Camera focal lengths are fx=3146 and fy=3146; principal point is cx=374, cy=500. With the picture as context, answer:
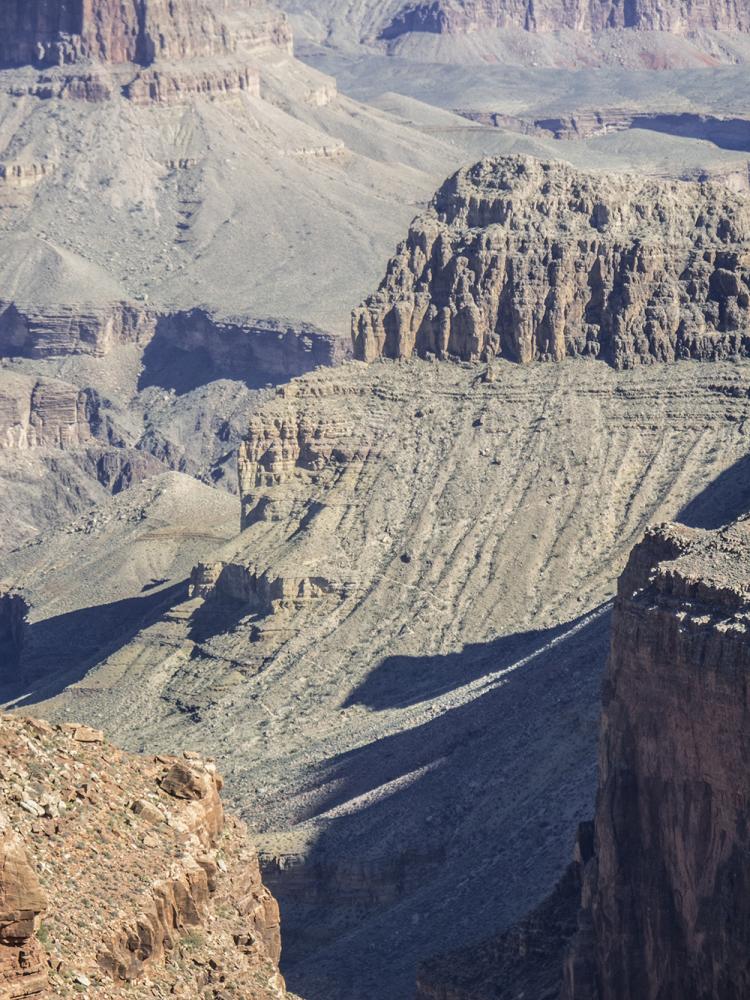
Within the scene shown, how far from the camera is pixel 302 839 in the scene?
7238cm

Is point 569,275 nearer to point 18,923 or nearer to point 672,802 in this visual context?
point 672,802

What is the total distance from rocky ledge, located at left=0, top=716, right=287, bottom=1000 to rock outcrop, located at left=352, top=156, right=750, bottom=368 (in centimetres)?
6009

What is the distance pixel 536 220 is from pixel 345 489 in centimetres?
1114

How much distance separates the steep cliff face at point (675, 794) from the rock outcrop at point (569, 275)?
4689cm

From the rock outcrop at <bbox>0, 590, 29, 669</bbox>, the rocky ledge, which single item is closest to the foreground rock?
the rocky ledge

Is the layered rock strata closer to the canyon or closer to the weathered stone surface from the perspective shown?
the canyon

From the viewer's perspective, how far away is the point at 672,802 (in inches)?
1889

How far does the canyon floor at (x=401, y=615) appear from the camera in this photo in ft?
235

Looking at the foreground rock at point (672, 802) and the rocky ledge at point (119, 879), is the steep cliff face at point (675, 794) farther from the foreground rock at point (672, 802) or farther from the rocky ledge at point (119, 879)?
the rocky ledge at point (119, 879)

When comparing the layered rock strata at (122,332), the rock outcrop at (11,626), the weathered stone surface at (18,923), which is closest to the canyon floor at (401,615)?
the rock outcrop at (11,626)

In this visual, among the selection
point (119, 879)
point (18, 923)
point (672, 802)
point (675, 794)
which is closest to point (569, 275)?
point (672, 802)

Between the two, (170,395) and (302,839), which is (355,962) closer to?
(302,839)

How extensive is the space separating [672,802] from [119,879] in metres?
15.0

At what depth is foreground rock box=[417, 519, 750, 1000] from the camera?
4612 cm
